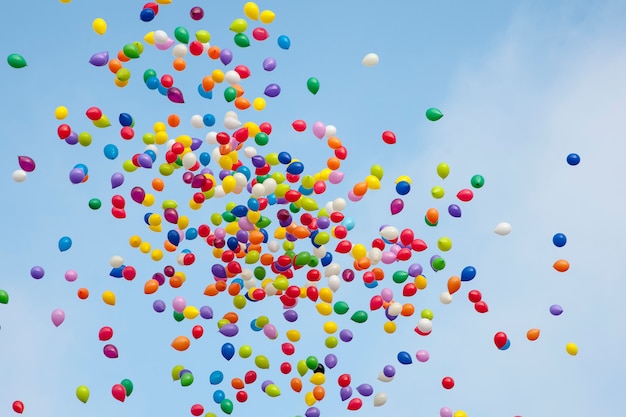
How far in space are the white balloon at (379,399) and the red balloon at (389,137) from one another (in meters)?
2.37

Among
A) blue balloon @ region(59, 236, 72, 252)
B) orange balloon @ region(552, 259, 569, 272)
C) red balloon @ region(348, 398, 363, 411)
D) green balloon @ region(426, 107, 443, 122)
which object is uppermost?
green balloon @ region(426, 107, 443, 122)

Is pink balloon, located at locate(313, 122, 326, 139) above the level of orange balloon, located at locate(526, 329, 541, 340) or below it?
above

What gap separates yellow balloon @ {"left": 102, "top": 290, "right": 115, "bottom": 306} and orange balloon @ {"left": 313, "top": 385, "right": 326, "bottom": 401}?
6.70ft

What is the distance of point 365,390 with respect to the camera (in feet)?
29.2

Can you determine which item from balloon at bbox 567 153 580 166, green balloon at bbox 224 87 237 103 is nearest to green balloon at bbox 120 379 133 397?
green balloon at bbox 224 87 237 103

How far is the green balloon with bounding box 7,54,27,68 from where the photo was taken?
8.84 meters

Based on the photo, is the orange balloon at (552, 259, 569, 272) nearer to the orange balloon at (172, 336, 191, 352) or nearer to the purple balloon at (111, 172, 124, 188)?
the orange balloon at (172, 336, 191, 352)

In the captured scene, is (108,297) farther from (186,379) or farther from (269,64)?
(269,64)

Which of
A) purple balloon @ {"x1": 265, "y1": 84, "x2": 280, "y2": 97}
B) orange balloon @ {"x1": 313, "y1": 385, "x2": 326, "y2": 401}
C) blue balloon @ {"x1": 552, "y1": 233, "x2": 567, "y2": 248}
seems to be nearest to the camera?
orange balloon @ {"x1": 313, "y1": 385, "x2": 326, "y2": 401}

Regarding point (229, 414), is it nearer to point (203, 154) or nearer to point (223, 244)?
point (223, 244)

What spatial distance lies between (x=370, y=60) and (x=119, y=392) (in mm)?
3861

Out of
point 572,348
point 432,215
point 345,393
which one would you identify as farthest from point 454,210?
point 345,393

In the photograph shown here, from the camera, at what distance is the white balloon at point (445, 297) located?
29.4 feet

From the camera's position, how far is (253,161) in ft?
29.3
